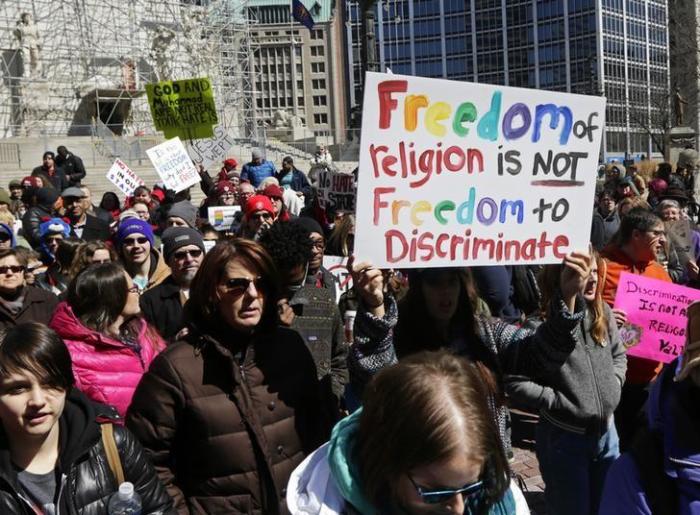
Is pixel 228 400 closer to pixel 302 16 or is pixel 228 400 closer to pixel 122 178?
pixel 122 178

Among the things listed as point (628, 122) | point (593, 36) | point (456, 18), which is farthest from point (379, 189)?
point (456, 18)

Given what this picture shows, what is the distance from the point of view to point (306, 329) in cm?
407

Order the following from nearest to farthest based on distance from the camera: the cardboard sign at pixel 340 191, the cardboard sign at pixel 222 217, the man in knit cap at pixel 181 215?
1. the man in knit cap at pixel 181 215
2. the cardboard sign at pixel 222 217
3. the cardboard sign at pixel 340 191

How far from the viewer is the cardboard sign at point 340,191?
8719mm

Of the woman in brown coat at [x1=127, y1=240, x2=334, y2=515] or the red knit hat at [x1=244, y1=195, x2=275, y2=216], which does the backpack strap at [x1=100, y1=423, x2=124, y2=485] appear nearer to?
the woman in brown coat at [x1=127, y1=240, x2=334, y2=515]

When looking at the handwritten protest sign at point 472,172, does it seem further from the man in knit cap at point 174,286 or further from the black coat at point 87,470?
the man in knit cap at point 174,286

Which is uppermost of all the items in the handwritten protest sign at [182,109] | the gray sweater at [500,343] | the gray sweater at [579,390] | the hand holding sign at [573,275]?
the handwritten protest sign at [182,109]

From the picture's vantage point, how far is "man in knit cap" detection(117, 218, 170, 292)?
207 inches

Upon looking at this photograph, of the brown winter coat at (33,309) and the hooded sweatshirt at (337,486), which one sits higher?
the brown winter coat at (33,309)

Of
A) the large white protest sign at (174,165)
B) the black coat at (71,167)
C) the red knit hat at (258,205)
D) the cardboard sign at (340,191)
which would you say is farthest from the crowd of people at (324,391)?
the black coat at (71,167)

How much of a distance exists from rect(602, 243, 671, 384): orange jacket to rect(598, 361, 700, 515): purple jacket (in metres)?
2.40

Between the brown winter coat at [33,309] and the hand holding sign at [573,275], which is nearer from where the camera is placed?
the hand holding sign at [573,275]

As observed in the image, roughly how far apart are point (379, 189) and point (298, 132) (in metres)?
56.6

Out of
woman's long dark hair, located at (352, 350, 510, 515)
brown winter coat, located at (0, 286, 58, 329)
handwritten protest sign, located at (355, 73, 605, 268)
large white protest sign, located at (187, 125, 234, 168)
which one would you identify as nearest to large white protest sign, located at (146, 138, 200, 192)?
large white protest sign, located at (187, 125, 234, 168)
